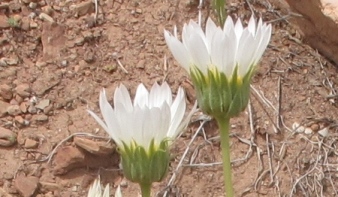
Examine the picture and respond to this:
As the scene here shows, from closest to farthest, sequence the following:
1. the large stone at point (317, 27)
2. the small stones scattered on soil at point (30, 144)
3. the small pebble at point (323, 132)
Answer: the small stones scattered on soil at point (30, 144), the small pebble at point (323, 132), the large stone at point (317, 27)

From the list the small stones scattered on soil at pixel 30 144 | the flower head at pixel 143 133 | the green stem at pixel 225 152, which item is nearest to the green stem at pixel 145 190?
the flower head at pixel 143 133

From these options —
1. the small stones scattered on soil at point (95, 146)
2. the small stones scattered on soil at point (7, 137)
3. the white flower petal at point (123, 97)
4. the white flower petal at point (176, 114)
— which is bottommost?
the white flower petal at point (176, 114)

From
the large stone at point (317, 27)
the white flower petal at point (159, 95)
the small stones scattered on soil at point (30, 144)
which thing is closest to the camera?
the white flower petal at point (159, 95)

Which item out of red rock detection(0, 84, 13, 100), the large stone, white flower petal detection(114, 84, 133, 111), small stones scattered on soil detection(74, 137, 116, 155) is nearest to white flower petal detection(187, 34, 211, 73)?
white flower petal detection(114, 84, 133, 111)

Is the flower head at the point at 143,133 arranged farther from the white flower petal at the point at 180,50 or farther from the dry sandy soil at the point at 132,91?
the dry sandy soil at the point at 132,91

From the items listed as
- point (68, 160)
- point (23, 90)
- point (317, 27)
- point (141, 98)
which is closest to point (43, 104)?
point (23, 90)

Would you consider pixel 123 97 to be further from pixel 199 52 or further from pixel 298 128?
pixel 298 128

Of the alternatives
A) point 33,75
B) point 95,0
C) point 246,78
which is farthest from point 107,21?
point 246,78
